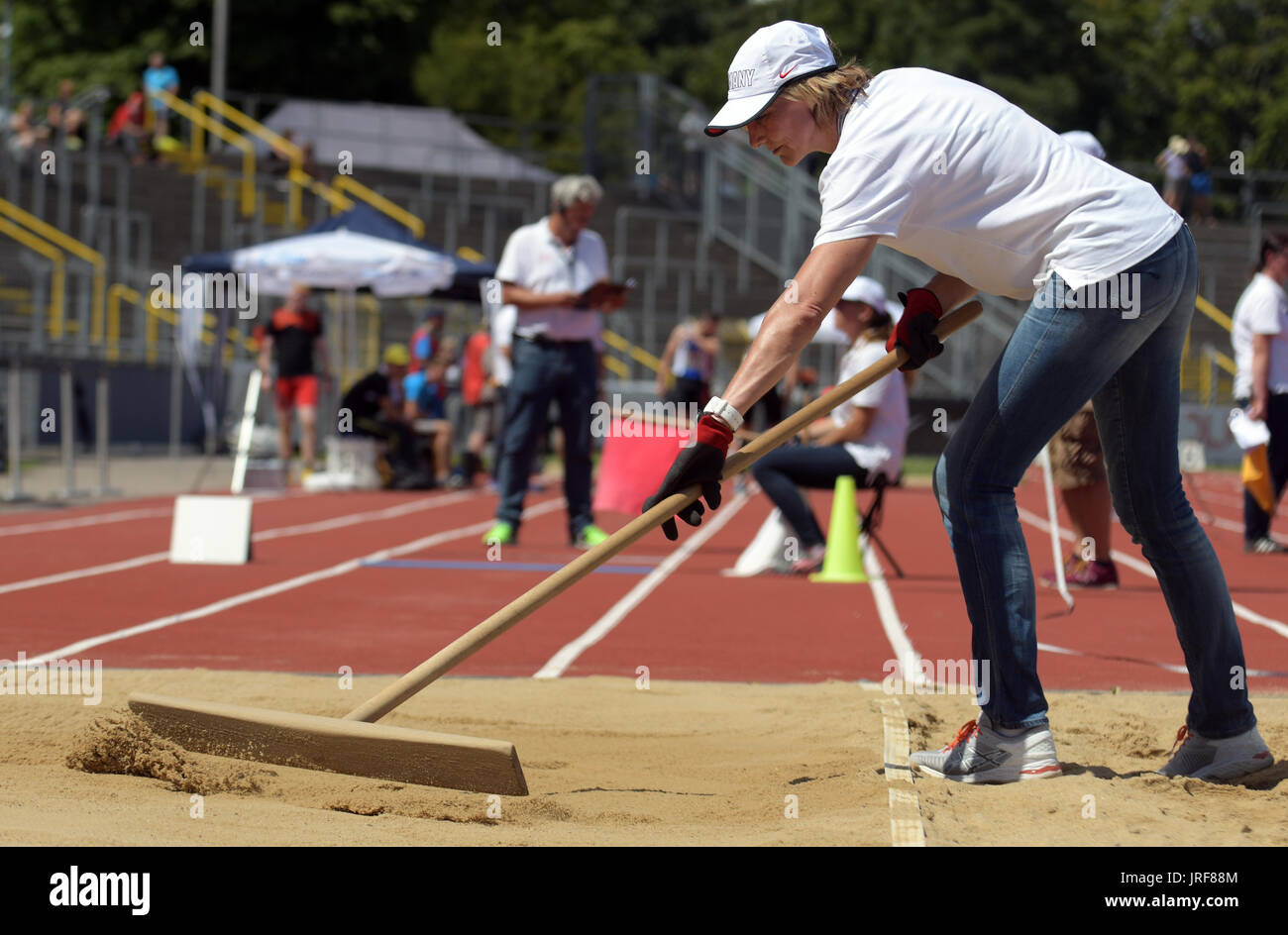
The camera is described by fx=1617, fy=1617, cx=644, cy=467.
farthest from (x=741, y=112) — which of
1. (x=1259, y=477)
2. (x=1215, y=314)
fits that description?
(x=1215, y=314)

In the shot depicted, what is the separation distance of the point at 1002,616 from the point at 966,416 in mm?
505

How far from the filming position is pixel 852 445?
8.87m

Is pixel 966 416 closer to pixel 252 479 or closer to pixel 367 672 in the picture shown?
pixel 367 672

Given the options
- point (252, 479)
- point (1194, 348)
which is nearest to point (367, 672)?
point (252, 479)

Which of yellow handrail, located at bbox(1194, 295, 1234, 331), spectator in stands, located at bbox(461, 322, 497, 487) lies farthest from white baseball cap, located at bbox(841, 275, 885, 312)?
yellow handrail, located at bbox(1194, 295, 1234, 331)

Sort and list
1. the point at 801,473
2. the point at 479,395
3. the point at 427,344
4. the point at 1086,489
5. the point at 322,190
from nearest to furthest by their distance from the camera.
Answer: the point at 1086,489 → the point at 801,473 → the point at 479,395 → the point at 427,344 → the point at 322,190

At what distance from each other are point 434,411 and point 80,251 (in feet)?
31.4

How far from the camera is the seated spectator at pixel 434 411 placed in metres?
17.2

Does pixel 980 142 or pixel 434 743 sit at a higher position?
pixel 980 142

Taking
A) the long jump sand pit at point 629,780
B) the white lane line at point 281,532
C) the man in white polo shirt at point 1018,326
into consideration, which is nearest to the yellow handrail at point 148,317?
the white lane line at point 281,532

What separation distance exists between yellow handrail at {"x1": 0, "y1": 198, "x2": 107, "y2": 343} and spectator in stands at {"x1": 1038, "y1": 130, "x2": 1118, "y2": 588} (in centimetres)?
1727

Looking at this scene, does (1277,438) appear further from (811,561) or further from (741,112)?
(741,112)

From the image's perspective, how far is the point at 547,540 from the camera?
436 inches
